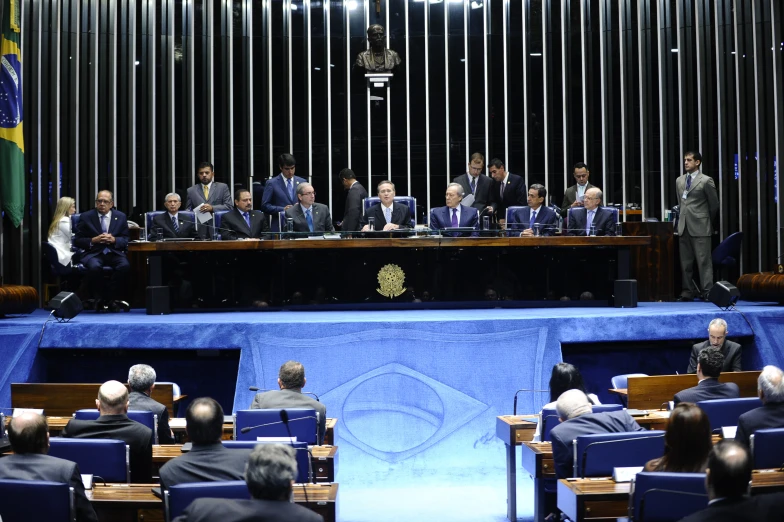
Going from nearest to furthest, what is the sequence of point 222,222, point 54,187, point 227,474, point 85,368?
point 227,474
point 85,368
point 222,222
point 54,187

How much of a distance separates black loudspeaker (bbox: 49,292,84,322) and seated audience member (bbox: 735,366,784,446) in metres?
5.31

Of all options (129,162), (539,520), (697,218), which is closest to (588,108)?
(697,218)

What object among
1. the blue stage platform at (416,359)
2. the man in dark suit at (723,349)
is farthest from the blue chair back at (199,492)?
the man in dark suit at (723,349)

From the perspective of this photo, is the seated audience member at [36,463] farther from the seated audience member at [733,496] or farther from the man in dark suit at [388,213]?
the man in dark suit at [388,213]

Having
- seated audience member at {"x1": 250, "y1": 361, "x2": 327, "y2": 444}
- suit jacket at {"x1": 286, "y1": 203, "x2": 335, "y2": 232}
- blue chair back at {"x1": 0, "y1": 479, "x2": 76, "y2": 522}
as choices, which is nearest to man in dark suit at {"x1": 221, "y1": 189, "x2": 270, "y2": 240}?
suit jacket at {"x1": 286, "y1": 203, "x2": 335, "y2": 232}

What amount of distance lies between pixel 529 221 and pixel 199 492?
6347mm

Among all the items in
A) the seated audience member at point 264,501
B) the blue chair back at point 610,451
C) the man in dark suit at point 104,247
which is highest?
the man in dark suit at point 104,247

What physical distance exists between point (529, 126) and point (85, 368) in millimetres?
6368

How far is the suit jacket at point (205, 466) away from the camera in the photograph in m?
3.53

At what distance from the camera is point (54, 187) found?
11.0m

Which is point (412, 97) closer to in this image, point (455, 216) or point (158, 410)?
point (455, 216)

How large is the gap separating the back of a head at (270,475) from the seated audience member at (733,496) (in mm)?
1200

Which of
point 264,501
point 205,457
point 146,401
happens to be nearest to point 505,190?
point 146,401

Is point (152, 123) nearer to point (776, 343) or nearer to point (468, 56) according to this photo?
point (468, 56)
